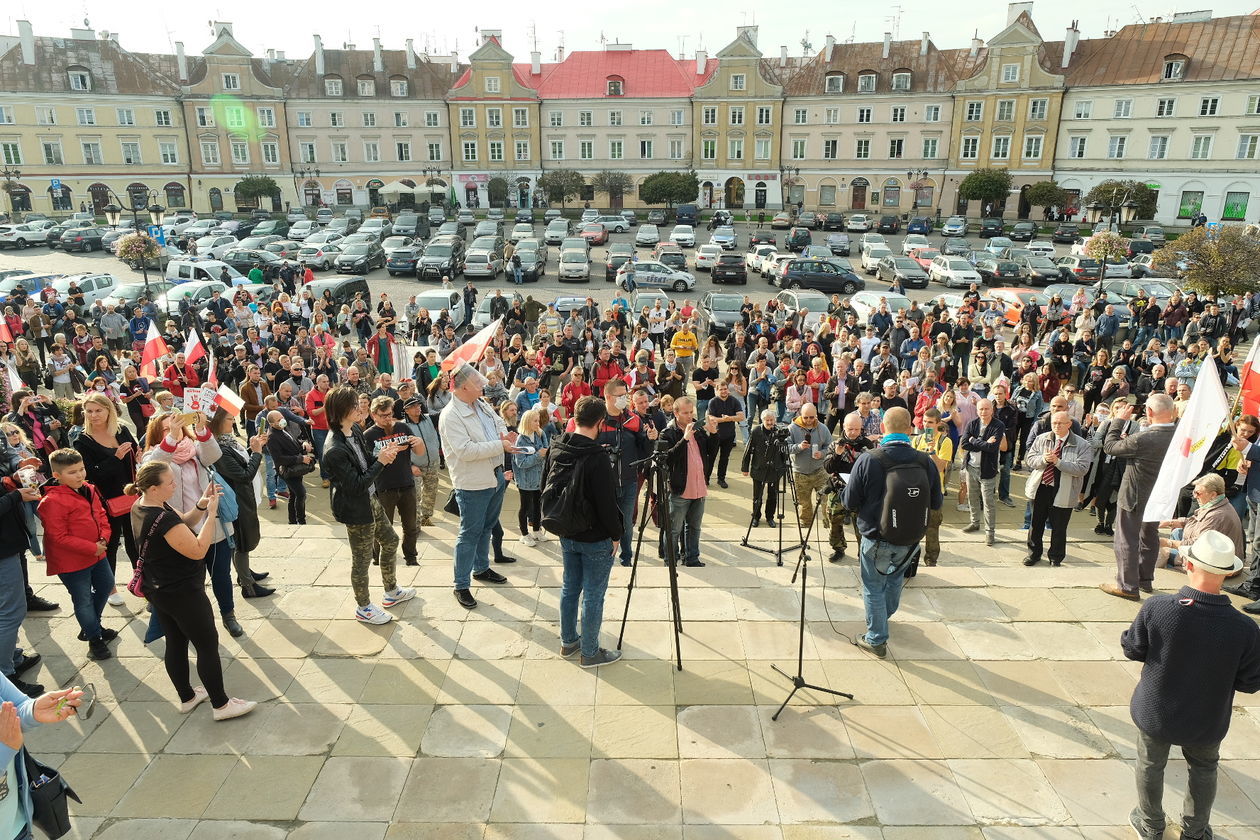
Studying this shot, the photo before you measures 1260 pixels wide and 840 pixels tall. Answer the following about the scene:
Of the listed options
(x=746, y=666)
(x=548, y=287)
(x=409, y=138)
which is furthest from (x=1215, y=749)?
(x=409, y=138)

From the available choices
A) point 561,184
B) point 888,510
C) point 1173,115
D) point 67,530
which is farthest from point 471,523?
point 1173,115

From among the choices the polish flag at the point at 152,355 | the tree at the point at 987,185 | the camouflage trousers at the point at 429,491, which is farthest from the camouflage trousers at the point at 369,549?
the tree at the point at 987,185

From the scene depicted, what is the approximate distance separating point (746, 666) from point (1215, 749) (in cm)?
282

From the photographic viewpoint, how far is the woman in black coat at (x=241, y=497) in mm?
6754

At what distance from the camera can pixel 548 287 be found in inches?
1302

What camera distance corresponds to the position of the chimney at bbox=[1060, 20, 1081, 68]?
55719 millimetres

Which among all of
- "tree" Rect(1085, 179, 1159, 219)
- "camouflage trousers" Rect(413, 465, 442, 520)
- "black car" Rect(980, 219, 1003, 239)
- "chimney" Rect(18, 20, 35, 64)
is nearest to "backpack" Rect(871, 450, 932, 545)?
"camouflage trousers" Rect(413, 465, 442, 520)

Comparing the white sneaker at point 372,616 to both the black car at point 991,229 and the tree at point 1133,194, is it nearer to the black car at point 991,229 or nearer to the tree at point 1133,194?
the black car at point 991,229

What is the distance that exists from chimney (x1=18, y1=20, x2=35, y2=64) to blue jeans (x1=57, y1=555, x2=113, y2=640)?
2631 inches

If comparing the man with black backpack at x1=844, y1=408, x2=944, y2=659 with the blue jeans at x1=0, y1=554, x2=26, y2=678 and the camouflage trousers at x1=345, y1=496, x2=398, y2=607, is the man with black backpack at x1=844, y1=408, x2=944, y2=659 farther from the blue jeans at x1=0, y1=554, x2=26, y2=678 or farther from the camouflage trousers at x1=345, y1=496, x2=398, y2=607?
the blue jeans at x1=0, y1=554, x2=26, y2=678

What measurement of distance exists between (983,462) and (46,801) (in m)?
8.77

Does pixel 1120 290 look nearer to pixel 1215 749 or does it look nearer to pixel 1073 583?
pixel 1073 583

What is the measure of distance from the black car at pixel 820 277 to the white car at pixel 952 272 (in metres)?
4.31

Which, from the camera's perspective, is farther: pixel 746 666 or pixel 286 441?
pixel 286 441
